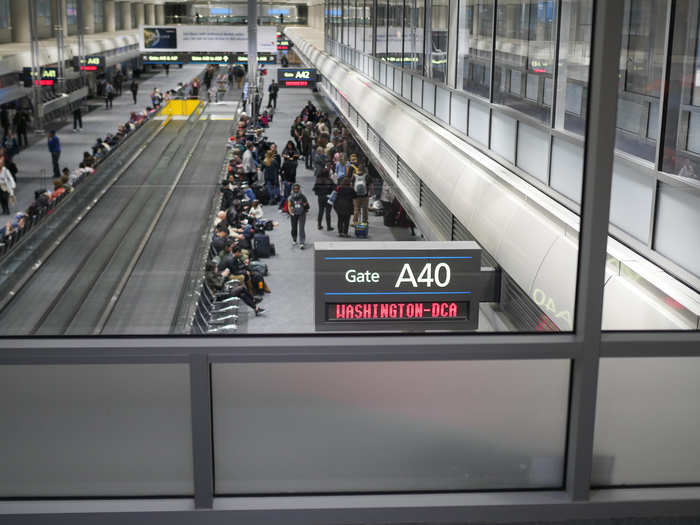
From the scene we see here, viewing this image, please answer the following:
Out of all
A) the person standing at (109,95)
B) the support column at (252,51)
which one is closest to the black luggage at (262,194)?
the support column at (252,51)

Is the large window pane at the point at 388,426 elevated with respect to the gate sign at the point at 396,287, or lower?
lower

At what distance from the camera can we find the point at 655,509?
4387 millimetres

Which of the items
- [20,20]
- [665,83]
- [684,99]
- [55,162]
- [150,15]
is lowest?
[55,162]

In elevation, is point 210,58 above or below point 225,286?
above

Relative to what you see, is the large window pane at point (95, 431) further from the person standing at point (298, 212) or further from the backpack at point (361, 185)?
the backpack at point (361, 185)

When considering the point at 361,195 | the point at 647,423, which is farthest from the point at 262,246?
the point at 647,423

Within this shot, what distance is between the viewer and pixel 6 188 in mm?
8594

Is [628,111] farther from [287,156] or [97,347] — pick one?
[97,347]

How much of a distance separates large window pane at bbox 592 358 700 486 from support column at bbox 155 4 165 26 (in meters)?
21.0

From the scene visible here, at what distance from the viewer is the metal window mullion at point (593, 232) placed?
152 inches

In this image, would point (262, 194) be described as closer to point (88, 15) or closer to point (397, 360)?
point (397, 360)

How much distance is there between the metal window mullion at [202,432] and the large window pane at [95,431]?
0.39ft

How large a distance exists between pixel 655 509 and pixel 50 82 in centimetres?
1300

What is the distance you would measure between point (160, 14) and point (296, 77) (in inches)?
405
